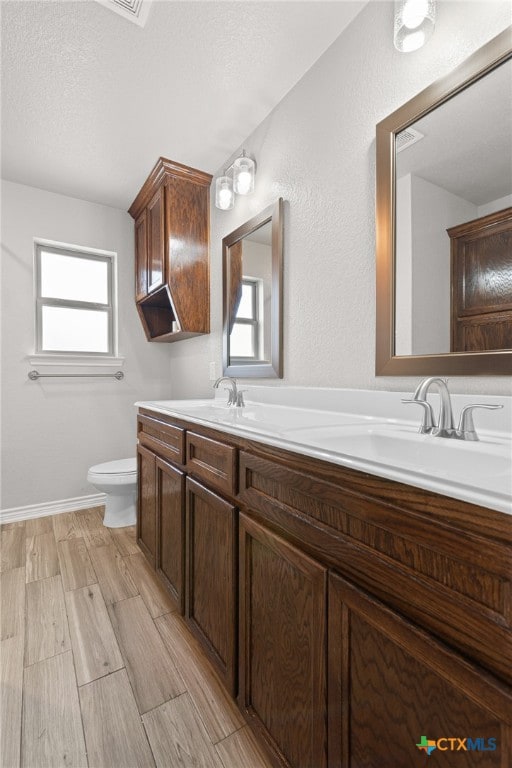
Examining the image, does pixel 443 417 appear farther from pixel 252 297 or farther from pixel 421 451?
pixel 252 297

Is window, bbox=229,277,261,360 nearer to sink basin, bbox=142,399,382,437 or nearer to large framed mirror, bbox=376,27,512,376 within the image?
sink basin, bbox=142,399,382,437

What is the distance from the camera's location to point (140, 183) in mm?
2518

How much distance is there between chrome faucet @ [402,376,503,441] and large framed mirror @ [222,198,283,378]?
0.89 m

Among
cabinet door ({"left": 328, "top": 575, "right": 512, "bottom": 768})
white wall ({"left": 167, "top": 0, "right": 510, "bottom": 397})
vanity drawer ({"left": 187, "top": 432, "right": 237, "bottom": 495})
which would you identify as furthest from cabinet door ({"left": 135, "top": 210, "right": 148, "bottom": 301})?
cabinet door ({"left": 328, "top": 575, "right": 512, "bottom": 768})

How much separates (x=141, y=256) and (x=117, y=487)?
1786 millimetres

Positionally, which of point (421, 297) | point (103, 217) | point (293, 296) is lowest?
point (421, 297)

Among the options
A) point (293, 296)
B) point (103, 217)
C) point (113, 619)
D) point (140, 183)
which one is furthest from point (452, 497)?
point (103, 217)

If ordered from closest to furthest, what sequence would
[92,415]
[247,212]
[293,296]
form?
[293,296], [247,212], [92,415]

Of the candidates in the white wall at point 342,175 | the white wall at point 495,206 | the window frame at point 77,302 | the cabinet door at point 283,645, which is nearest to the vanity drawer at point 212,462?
the cabinet door at point 283,645

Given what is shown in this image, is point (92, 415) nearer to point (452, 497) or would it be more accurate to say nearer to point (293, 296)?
point (293, 296)

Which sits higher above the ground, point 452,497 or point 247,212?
point 247,212

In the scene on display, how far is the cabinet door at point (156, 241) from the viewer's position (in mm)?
2338

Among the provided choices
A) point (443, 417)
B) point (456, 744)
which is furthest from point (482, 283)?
point (456, 744)

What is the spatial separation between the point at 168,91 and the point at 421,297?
1.61m
